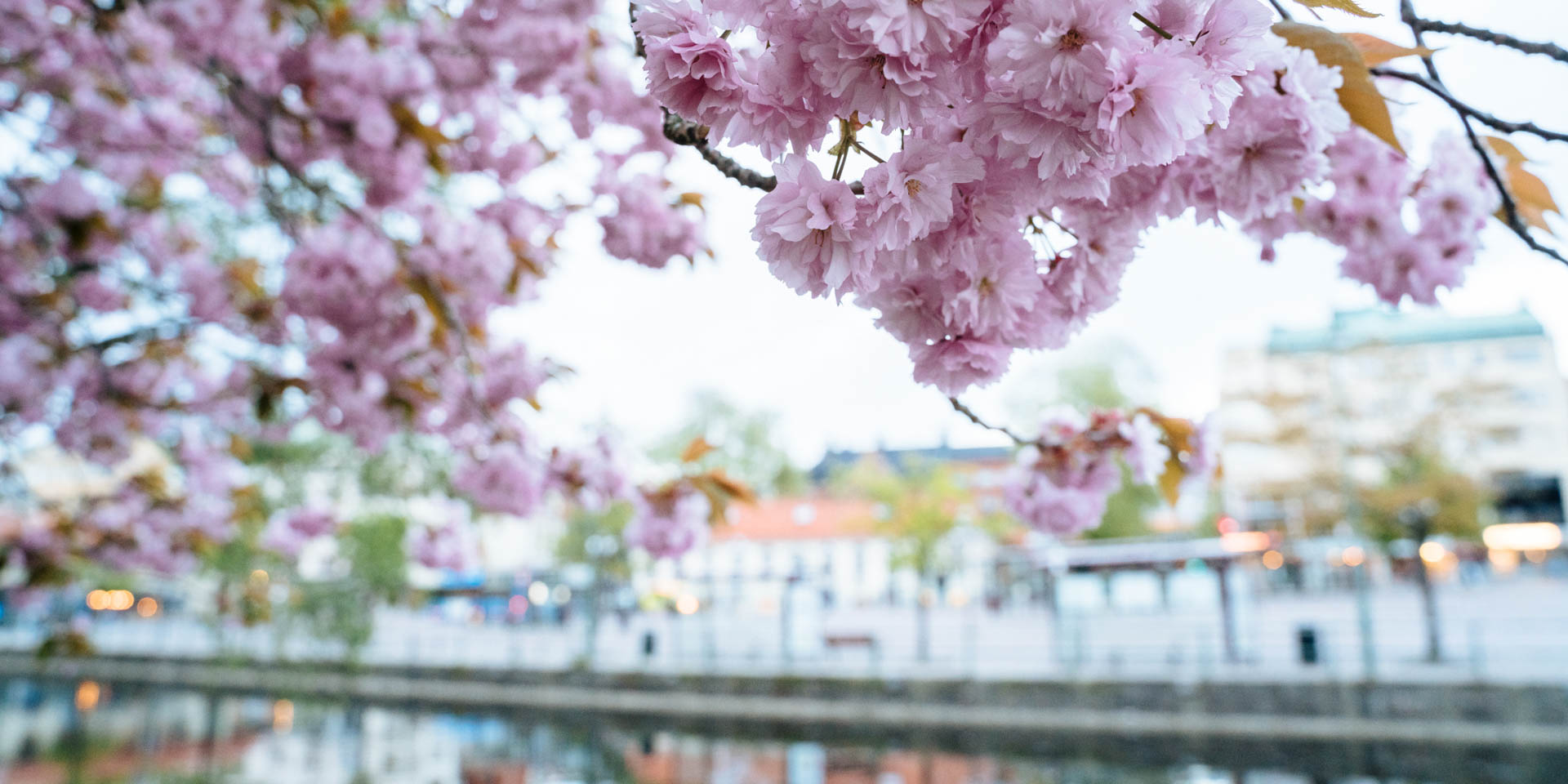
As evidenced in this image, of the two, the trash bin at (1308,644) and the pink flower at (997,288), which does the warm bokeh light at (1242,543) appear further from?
the pink flower at (997,288)

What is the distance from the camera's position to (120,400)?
11.9 ft

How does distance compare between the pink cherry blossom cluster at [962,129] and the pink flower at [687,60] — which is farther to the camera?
the pink flower at [687,60]

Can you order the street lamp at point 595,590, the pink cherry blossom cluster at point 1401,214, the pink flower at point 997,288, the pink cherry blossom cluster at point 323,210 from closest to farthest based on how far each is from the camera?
the pink flower at point 997,288
the pink cherry blossom cluster at point 1401,214
the pink cherry blossom cluster at point 323,210
the street lamp at point 595,590

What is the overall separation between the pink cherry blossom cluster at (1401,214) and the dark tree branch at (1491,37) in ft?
1.08

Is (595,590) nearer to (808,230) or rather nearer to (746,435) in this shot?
(808,230)

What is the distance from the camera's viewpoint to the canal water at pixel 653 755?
25.1ft

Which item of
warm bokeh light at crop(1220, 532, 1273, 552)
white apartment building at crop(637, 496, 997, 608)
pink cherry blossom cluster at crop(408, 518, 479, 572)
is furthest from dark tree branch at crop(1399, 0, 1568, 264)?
white apartment building at crop(637, 496, 997, 608)

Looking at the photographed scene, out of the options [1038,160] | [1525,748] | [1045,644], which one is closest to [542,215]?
[1038,160]

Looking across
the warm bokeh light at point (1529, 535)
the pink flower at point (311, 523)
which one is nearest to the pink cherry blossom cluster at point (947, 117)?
the pink flower at point (311, 523)

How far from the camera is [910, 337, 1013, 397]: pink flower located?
84 cm

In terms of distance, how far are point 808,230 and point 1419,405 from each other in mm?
17120

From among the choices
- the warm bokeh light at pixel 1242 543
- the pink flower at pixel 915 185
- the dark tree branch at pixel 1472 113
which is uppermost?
the dark tree branch at pixel 1472 113

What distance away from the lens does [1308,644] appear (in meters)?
10.2

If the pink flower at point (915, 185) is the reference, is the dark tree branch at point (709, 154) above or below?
above
